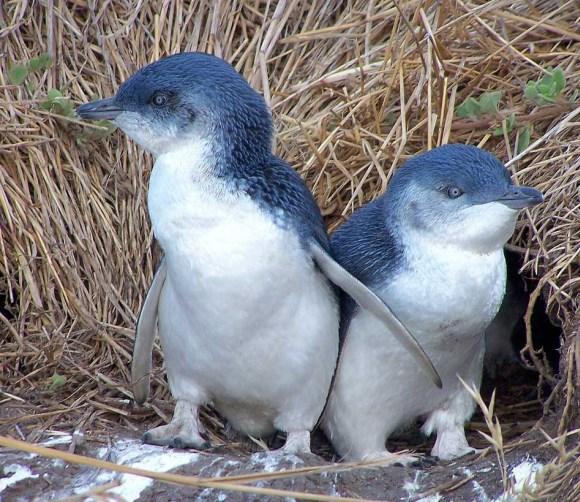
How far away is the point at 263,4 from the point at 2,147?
1447 millimetres

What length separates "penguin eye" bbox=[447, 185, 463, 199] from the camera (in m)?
4.05

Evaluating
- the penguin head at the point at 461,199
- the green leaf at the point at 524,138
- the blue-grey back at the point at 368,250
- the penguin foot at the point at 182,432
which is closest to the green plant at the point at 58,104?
the blue-grey back at the point at 368,250

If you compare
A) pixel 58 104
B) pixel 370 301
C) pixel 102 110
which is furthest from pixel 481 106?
pixel 58 104

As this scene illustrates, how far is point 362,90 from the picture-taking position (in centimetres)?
522

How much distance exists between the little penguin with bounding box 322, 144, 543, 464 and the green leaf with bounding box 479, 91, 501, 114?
2.41 feet

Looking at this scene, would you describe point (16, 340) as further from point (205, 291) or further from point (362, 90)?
point (362, 90)

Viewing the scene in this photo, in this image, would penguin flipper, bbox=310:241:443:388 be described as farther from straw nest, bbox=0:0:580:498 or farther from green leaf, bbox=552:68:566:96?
green leaf, bbox=552:68:566:96

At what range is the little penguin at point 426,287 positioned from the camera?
13.2 feet

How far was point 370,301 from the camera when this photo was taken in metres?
4.02

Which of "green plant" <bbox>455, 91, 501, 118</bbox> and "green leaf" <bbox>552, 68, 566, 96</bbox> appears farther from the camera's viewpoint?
"green plant" <bbox>455, 91, 501, 118</bbox>

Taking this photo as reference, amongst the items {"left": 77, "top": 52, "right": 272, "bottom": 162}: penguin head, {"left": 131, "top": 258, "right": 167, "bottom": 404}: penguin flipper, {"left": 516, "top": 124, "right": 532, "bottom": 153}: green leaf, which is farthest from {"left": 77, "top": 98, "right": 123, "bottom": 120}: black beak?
{"left": 516, "top": 124, "right": 532, "bottom": 153}: green leaf

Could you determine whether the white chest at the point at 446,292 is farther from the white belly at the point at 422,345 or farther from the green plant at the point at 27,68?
the green plant at the point at 27,68

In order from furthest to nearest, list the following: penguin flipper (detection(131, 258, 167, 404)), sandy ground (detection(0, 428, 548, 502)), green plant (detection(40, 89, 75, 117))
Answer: green plant (detection(40, 89, 75, 117)), penguin flipper (detection(131, 258, 167, 404)), sandy ground (detection(0, 428, 548, 502))

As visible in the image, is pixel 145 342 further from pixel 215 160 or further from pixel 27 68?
pixel 27 68
